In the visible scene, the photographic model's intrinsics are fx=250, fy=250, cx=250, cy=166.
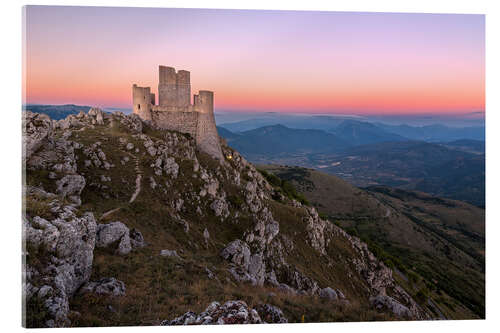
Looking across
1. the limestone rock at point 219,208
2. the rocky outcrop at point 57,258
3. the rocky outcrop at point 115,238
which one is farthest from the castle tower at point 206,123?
the rocky outcrop at point 57,258

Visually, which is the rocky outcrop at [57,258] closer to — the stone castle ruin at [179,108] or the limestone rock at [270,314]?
the limestone rock at [270,314]

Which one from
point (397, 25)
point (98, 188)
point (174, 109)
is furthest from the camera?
point (174, 109)

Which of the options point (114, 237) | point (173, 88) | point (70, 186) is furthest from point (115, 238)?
point (173, 88)

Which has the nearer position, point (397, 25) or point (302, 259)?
point (397, 25)

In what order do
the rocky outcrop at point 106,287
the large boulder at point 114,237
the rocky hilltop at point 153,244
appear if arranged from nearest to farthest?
the rocky hilltop at point 153,244
the rocky outcrop at point 106,287
the large boulder at point 114,237

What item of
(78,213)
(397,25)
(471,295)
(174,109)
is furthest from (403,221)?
(78,213)

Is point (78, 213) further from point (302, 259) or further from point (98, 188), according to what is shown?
point (302, 259)
